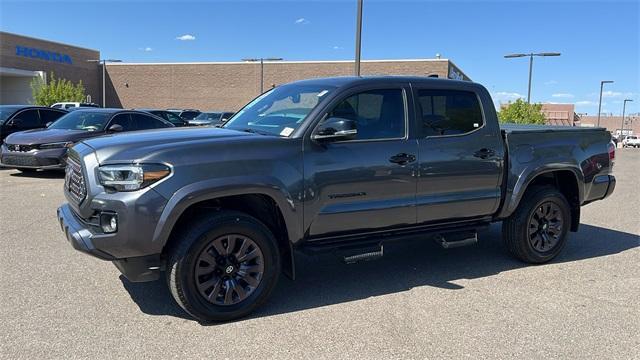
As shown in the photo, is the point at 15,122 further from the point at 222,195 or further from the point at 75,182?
the point at 222,195

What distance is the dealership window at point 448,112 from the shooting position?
5047mm

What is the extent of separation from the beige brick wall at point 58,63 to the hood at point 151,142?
48.9 m

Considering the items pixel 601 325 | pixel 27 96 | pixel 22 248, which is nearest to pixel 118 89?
pixel 27 96

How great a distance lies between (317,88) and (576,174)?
322 cm

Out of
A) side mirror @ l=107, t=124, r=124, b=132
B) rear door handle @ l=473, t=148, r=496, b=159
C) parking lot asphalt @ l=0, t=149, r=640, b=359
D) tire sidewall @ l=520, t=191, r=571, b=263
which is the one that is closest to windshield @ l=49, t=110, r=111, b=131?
side mirror @ l=107, t=124, r=124, b=132

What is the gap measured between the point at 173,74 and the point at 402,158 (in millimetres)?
54097

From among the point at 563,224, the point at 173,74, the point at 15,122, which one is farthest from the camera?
the point at 173,74

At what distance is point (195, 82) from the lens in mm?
54750

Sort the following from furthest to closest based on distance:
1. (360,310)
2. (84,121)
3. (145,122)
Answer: (145,122) < (84,121) < (360,310)

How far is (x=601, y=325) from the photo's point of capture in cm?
422

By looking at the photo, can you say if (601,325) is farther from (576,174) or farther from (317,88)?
(317,88)

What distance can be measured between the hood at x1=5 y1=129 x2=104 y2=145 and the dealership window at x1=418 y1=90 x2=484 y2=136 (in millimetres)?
8558

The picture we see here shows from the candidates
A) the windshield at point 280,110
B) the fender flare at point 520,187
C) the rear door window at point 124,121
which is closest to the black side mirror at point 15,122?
the rear door window at point 124,121

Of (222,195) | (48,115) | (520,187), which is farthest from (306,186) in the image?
(48,115)
